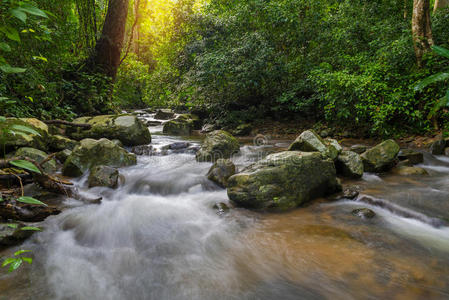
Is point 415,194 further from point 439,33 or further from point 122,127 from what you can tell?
point 122,127

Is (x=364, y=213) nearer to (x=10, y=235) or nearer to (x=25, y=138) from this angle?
(x=10, y=235)

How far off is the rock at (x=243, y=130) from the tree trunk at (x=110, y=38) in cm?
580

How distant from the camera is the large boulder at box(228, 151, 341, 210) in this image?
3.21 meters

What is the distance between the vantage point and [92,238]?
266 centimetres

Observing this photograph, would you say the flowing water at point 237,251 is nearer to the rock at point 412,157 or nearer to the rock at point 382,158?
the rock at point 382,158

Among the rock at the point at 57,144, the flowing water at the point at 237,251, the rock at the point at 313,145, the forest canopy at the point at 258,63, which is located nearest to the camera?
the flowing water at the point at 237,251

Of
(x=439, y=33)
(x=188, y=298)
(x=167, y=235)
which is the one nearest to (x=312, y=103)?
(x=439, y=33)

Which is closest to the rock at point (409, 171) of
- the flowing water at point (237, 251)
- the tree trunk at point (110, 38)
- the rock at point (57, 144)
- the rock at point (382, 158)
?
the rock at point (382, 158)

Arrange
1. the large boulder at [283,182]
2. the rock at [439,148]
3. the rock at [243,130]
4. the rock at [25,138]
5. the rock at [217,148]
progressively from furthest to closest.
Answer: the rock at [243,130], the rock at [217,148], the rock at [439,148], the rock at [25,138], the large boulder at [283,182]

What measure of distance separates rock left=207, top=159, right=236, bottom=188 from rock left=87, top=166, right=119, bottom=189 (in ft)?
5.44

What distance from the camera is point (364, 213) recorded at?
2.97 meters

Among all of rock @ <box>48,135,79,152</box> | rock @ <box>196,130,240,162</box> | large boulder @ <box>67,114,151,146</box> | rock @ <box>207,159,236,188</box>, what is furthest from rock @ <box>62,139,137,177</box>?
rock @ <box>207,159,236,188</box>

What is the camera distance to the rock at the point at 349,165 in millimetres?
4344

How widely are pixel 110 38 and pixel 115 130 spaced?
4225mm
